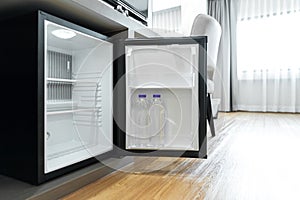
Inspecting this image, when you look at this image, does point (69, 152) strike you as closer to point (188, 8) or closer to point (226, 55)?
point (188, 8)

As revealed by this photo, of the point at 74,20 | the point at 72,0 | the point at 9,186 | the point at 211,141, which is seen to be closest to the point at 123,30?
the point at 74,20

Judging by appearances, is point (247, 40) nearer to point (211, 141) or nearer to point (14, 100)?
point (211, 141)

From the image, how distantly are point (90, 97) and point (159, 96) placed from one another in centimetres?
38

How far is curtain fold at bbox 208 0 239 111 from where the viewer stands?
442cm

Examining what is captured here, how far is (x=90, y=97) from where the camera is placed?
1343 millimetres

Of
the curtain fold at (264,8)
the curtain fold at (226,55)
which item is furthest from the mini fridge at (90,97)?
the curtain fold at (264,8)

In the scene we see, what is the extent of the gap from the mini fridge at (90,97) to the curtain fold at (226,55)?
3.30 meters

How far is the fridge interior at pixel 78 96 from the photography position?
1200 millimetres

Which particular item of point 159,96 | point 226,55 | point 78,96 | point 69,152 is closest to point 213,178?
point 159,96

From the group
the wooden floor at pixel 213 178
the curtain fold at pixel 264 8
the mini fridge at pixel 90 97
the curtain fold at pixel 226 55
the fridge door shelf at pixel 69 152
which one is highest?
the curtain fold at pixel 264 8

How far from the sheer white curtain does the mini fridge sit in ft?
11.1

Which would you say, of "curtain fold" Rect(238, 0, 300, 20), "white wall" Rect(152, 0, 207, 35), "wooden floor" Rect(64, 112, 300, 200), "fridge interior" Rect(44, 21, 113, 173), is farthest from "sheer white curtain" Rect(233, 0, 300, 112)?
"fridge interior" Rect(44, 21, 113, 173)

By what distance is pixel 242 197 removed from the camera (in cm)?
83

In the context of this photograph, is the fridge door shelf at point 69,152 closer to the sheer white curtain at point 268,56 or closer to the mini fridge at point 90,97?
the mini fridge at point 90,97
